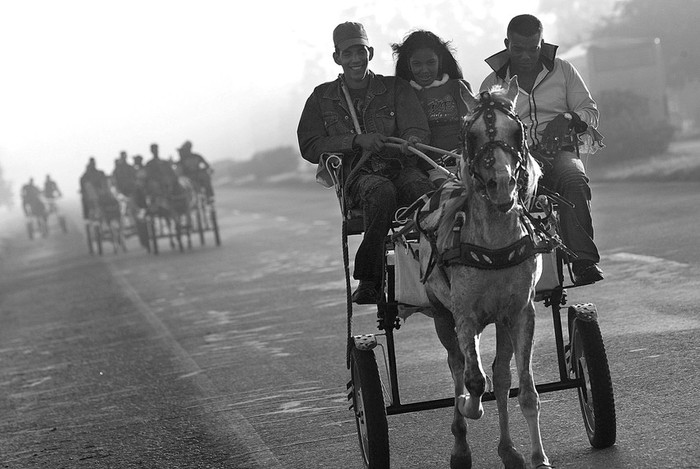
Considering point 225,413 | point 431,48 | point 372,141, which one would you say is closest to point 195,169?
point 225,413

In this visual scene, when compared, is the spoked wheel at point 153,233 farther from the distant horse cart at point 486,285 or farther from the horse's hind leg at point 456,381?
the horse's hind leg at point 456,381

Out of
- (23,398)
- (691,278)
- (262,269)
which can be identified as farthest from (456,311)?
(262,269)

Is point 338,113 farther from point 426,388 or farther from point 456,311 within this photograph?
point 426,388

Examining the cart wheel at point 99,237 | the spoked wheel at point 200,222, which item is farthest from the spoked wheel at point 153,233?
the cart wheel at point 99,237

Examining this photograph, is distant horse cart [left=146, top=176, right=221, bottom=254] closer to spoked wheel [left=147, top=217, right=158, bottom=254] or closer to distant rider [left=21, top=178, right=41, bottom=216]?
spoked wheel [left=147, top=217, right=158, bottom=254]

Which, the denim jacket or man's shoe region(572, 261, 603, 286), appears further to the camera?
the denim jacket

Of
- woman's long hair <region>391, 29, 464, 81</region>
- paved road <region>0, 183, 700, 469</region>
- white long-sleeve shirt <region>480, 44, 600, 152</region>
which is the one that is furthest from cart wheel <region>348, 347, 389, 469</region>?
woman's long hair <region>391, 29, 464, 81</region>

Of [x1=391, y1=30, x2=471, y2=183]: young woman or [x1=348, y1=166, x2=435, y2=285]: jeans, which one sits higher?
[x1=391, y1=30, x2=471, y2=183]: young woman

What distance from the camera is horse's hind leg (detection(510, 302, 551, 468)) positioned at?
5750 millimetres

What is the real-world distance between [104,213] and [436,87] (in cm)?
2648

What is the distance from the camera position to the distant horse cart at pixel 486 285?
5492 mm

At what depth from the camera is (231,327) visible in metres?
13.9

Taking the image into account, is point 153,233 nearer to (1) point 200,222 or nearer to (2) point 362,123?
(1) point 200,222

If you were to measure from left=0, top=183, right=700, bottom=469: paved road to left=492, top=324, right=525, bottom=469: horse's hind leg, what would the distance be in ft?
1.34
